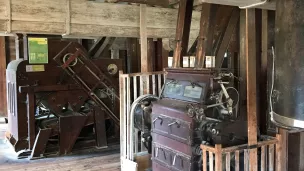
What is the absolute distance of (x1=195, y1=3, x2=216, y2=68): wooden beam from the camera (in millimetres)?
3133

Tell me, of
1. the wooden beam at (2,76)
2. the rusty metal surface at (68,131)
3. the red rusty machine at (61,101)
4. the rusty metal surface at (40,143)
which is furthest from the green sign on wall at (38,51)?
the wooden beam at (2,76)

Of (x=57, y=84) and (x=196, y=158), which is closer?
(x=196, y=158)

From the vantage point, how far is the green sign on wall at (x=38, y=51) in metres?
4.54

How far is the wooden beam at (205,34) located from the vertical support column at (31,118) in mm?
2637

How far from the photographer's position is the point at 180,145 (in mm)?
2895

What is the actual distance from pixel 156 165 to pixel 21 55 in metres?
4.57

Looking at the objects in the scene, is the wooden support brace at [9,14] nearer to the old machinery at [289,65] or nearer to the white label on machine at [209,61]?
the white label on machine at [209,61]

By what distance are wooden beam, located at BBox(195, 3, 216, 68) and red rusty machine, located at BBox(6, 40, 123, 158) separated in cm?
226

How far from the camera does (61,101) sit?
4.79 metres

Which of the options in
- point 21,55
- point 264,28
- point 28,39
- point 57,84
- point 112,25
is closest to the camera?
point 264,28

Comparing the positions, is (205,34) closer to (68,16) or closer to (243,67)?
(243,67)

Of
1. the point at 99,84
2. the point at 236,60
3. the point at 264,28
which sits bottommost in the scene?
the point at 99,84

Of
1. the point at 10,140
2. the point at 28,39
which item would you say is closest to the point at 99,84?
the point at 28,39

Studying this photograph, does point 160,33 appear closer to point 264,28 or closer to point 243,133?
point 264,28
